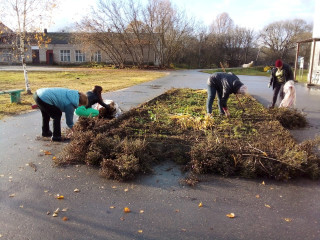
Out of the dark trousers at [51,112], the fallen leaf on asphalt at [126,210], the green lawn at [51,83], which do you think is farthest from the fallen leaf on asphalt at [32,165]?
the green lawn at [51,83]

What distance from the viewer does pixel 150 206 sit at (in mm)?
3697

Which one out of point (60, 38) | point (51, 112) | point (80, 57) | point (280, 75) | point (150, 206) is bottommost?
point (150, 206)

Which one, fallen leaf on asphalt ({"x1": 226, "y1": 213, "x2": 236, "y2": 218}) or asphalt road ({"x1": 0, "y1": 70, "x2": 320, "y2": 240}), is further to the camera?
fallen leaf on asphalt ({"x1": 226, "y1": 213, "x2": 236, "y2": 218})

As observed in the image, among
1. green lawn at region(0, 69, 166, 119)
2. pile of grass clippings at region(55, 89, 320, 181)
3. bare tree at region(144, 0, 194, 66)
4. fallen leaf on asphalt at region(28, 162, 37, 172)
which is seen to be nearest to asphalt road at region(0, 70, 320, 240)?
fallen leaf on asphalt at region(28, 162, 37, 172)

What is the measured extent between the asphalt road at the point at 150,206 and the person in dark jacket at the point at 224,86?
3.19 m

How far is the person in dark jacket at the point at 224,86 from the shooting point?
7188mm

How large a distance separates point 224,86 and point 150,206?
4626 mm

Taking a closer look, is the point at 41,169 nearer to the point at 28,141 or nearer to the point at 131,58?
the point at 28,141

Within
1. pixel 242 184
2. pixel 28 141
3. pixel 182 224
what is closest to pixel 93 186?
pixel 182 224

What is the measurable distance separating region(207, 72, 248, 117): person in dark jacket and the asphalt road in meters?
3.19

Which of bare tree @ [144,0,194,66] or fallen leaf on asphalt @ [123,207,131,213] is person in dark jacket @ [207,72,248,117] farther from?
bare tree @ [144,0,194,66]

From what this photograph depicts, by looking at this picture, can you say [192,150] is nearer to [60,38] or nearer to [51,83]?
[51,83]

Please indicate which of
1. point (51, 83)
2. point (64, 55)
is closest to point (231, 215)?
point (51, 83)

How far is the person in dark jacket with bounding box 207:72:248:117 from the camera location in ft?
23.6
